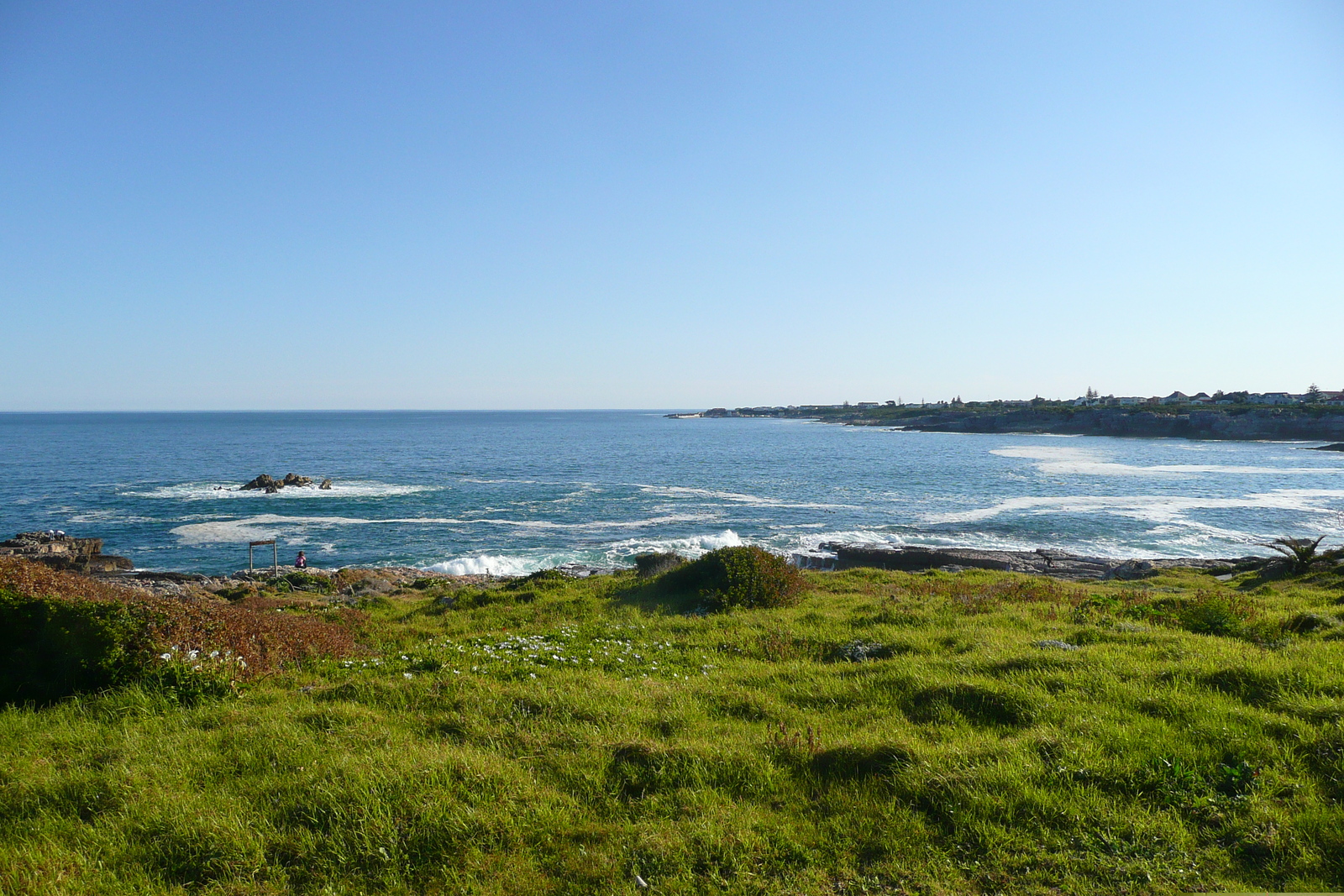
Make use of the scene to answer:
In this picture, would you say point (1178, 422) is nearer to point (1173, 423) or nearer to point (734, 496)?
point (1173, 423)

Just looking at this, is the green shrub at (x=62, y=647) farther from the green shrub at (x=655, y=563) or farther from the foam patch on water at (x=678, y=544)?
the foam patch on water at (x=678, y=544)

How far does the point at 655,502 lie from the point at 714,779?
49640mm

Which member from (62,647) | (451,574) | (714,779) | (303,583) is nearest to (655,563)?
(451,574)

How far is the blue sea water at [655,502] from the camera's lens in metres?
39.3

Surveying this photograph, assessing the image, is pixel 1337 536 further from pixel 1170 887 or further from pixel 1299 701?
pixel 1170 887

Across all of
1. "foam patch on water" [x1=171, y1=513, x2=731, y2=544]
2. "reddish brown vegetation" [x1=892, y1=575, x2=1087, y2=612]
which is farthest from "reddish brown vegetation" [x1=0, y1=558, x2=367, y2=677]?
"foam patch on water" [x1=171, y1=513, x2=731, y2=544]

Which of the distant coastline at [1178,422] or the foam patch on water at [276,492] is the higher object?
the distant coastline at [1178,422]

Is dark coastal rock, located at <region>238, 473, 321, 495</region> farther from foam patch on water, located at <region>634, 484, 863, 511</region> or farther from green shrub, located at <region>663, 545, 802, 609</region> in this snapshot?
green shrub, located at <region>663, 545, 802, 609</region>

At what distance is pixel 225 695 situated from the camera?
364 inches

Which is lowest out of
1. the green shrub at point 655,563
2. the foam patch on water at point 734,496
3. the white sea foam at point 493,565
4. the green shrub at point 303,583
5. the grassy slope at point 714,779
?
the white sea foam at point 493,565

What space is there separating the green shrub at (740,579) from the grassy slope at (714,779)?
6929mm

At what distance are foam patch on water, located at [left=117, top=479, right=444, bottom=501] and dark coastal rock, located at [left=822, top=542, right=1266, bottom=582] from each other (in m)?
45.7

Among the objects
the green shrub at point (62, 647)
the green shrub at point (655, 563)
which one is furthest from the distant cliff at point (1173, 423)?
the green shrub at point (62, 647)

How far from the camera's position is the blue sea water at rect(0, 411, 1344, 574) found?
3934 centimetres
